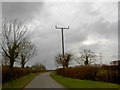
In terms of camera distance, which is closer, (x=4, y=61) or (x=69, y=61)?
(x=4, y=61)

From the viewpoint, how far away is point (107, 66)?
104 ft

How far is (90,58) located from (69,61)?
7.22m

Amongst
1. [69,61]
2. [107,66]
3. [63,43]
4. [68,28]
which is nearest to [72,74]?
[63,43]

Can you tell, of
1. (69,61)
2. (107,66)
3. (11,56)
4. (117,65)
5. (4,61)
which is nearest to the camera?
(117,65)

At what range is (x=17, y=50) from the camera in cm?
4891

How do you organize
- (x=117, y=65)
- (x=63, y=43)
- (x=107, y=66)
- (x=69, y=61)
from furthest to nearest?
(x=69, y=61) → (x=63, y=43) → (x=107, y=66) → (x=117, y=65)

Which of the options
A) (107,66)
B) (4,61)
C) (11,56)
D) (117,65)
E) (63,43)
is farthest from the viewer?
(63,43)

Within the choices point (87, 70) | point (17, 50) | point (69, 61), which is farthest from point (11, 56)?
point (69, 61)

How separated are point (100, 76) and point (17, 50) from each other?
1977 centimetres

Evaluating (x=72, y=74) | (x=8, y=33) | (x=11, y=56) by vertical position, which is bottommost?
(x=72, y=74)

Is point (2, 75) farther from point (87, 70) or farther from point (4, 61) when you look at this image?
point (4, 61)

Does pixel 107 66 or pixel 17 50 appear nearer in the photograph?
pixel 107 66

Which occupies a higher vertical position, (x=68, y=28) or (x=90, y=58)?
(x=68, y=28)

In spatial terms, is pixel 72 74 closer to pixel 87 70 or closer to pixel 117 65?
pixel 87 70
